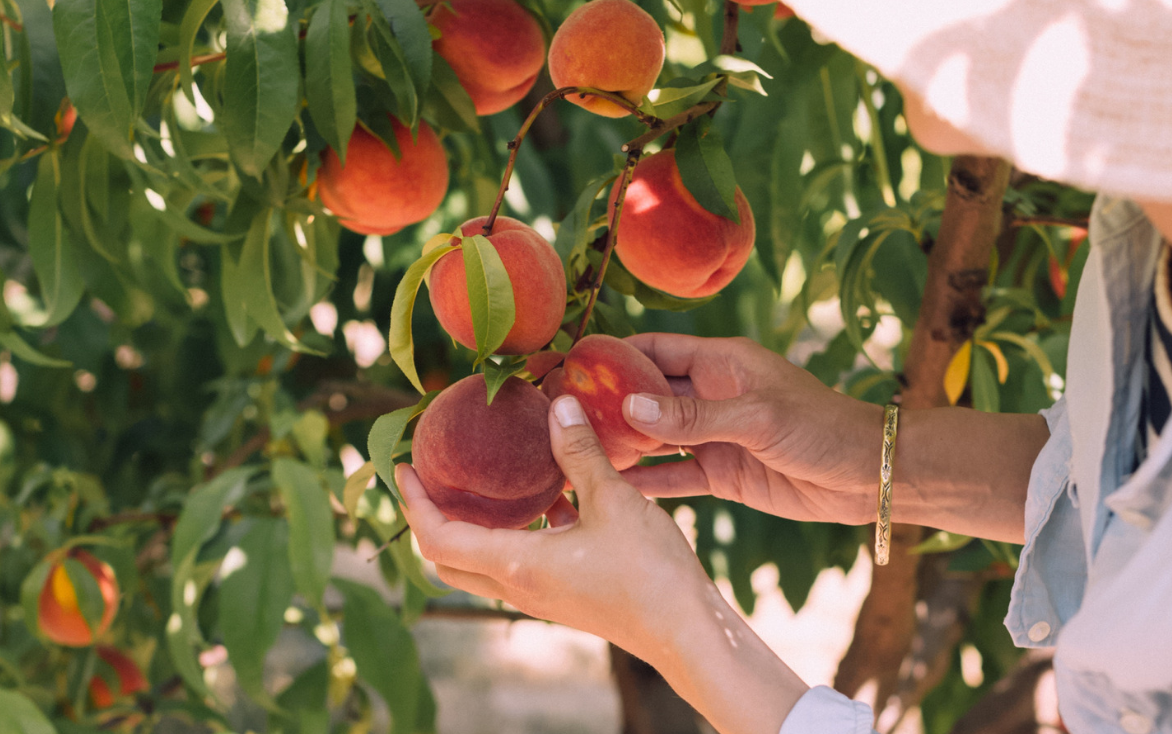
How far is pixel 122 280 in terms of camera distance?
971mm

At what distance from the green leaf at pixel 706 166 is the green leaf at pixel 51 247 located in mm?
538

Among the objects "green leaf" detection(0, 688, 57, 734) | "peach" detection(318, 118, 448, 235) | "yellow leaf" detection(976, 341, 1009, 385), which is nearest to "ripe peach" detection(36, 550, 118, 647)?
"green leaf" detection(0, 688, 57, 734)

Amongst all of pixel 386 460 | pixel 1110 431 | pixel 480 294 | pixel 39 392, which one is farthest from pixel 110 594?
pixel 1110 431

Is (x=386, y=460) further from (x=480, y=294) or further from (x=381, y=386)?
(x=381, y=386)

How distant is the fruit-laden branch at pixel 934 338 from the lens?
2.61 feet

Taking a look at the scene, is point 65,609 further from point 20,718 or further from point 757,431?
point 757,431

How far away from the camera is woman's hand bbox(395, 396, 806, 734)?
578 mm

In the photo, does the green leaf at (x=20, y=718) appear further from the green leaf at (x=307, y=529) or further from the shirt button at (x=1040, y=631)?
the shirt button at (x=1040, y=631)

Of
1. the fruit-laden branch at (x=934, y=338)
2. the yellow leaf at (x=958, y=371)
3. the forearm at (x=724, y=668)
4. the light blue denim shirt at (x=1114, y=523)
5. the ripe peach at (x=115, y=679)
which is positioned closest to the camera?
the light blue denim shirt at (x=1114, y=523)

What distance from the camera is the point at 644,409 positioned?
2.07 ft

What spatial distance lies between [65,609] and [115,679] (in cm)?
37

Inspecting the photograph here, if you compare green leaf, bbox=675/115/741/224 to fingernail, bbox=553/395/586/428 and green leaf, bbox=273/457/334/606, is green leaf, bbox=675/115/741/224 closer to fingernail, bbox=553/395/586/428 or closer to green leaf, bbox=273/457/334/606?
fingernail, bbox=553/395/586/428

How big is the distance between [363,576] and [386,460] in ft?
8.18

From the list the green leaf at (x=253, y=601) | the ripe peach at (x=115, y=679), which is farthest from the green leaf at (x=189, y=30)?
the ripe peach at (x=115, y=679)
